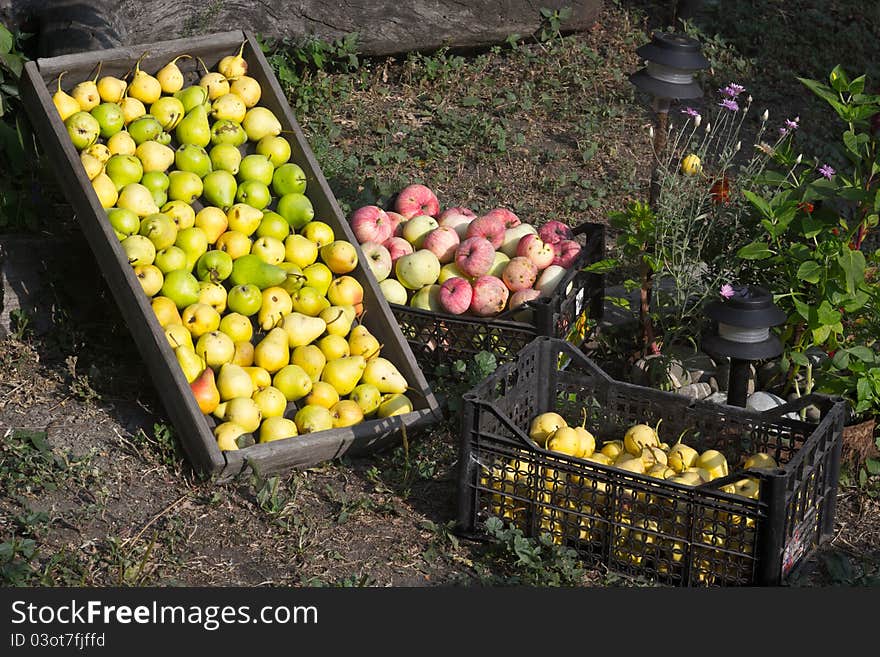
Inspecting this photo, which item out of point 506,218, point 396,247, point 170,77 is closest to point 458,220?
point 506,218

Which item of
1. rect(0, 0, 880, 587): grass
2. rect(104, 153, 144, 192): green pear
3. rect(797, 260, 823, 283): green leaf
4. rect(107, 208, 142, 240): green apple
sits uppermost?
rect(104, 153, 144, 192): green pear

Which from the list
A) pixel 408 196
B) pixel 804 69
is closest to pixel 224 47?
pixel 408 196

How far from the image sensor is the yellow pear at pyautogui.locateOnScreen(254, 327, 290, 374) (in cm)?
460

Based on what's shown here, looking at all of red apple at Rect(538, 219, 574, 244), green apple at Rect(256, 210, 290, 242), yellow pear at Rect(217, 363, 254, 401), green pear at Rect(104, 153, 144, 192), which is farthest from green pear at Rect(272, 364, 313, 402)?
red apple at Rect(538, 219, 574, 244)

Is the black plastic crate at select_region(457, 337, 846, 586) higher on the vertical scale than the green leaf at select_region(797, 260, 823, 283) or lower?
lower

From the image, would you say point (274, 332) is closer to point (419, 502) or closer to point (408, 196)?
point (419, 502)

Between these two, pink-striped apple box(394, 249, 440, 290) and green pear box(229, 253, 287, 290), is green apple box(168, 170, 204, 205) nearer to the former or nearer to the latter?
green pear box(229, 253, 287, 290)

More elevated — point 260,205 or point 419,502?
point 260,205

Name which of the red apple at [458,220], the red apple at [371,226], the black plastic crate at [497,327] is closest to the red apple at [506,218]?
the red apple at [458,220]

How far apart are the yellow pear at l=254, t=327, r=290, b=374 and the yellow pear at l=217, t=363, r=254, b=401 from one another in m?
0.13

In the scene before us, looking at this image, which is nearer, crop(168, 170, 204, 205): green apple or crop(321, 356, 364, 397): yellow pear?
crop(321, 356, 364, 397): yellow pear

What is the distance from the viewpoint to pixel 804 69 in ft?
28.4

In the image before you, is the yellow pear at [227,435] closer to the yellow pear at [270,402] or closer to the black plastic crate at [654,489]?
the yellow pear at [270,402]

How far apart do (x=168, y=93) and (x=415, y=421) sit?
1.69 metres
